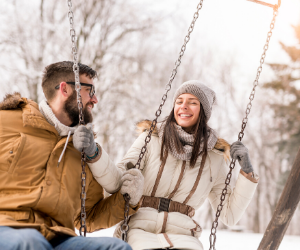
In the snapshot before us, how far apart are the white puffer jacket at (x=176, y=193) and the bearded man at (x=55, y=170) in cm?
13

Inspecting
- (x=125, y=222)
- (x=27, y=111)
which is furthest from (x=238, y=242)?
(x=27, y=111)

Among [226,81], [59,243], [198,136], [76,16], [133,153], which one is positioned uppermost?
[76,16]

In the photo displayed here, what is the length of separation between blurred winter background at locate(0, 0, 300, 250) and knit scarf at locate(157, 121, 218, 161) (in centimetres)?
489

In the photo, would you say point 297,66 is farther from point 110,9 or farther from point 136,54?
point 110,9

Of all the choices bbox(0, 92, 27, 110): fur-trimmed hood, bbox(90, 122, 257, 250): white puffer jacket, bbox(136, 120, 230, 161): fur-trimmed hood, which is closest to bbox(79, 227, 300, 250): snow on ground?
bbox(90, 122, 257, 250): white puffer jacket

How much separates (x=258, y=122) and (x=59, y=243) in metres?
10.1

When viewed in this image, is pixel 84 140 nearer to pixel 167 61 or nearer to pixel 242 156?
pixel 242 156

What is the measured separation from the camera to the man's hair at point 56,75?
221 cm

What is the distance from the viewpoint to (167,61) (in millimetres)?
9680

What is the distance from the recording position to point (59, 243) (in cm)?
175

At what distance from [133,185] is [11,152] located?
71 centimetres

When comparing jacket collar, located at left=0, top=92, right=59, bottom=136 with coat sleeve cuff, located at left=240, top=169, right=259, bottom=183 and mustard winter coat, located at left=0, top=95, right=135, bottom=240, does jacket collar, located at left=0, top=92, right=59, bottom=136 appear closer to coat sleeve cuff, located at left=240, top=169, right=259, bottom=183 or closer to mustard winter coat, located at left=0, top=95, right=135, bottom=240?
mustard winter coat, located at left=0, top=95, right=135, bottom=240

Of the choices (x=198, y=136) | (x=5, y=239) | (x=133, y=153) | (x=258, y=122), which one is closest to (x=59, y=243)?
(x=5, y=239)

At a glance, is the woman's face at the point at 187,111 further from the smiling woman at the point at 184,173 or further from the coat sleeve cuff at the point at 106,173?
the coat sleeve cuff at the point at 106,173
